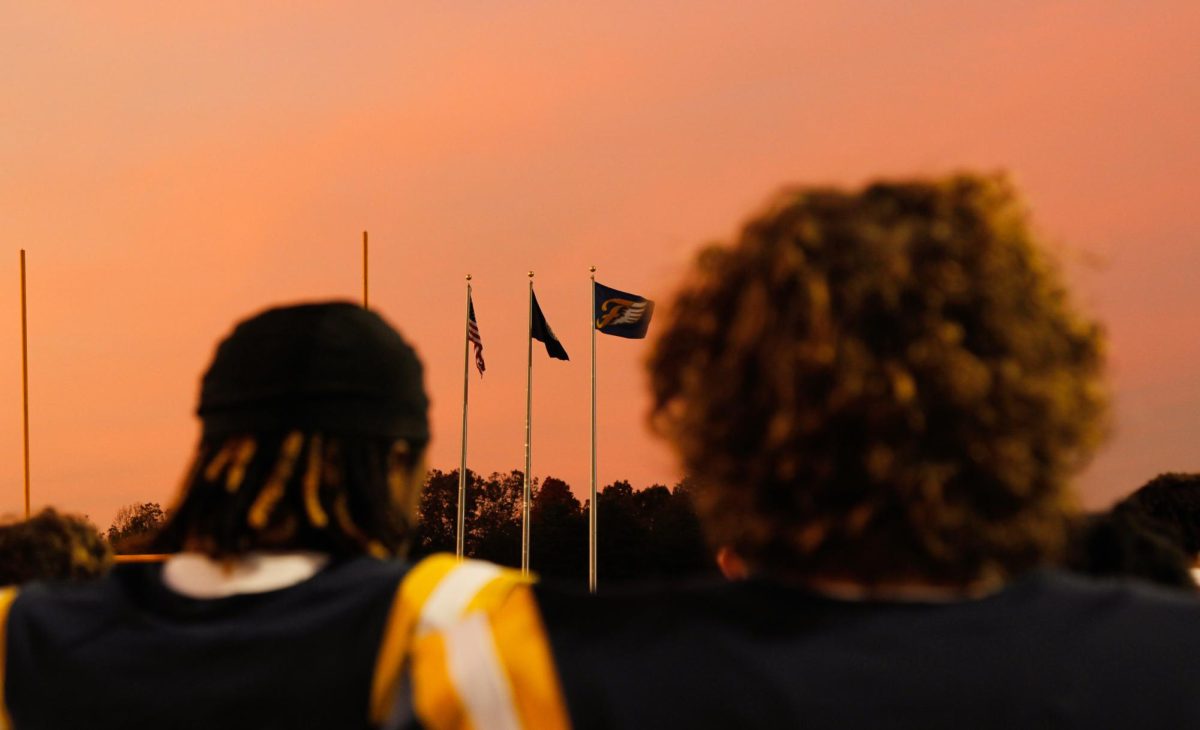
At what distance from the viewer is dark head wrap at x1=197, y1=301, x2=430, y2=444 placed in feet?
8.02

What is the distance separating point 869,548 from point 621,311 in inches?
1226

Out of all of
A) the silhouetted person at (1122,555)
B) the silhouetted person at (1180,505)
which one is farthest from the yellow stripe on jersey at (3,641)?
the silhouetted person at (1180,505)

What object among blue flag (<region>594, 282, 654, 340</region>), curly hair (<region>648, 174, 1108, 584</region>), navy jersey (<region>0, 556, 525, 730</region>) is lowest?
navy jersey (<region>0, 556, 525, 730</region>)

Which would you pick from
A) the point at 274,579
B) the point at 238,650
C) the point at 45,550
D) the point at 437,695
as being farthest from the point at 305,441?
the point at 45,550

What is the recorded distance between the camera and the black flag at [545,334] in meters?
33.2

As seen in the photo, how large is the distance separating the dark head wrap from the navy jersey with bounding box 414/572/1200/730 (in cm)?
86

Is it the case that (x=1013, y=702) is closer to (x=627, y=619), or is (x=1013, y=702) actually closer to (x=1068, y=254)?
(x=627, y=619)

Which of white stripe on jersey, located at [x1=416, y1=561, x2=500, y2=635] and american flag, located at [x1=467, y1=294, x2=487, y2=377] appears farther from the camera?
american flag, located at [x1=467, y1=294, x2=487, y2=377]

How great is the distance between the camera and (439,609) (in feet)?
6.92

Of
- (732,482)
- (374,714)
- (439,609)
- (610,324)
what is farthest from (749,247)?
(610,324)

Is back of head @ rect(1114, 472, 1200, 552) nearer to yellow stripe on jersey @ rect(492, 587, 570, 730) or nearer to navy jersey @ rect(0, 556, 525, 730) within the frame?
navy jersey @ rect(0, 556, 525, 730)

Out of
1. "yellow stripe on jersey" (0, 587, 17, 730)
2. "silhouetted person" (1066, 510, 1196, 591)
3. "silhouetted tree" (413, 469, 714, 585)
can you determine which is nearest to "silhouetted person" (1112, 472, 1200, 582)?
"silhouetted person" (1066, 510, 1196, 591)

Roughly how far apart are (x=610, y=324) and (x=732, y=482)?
30.8m

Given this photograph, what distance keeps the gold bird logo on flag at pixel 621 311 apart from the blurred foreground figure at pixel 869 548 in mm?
30819
